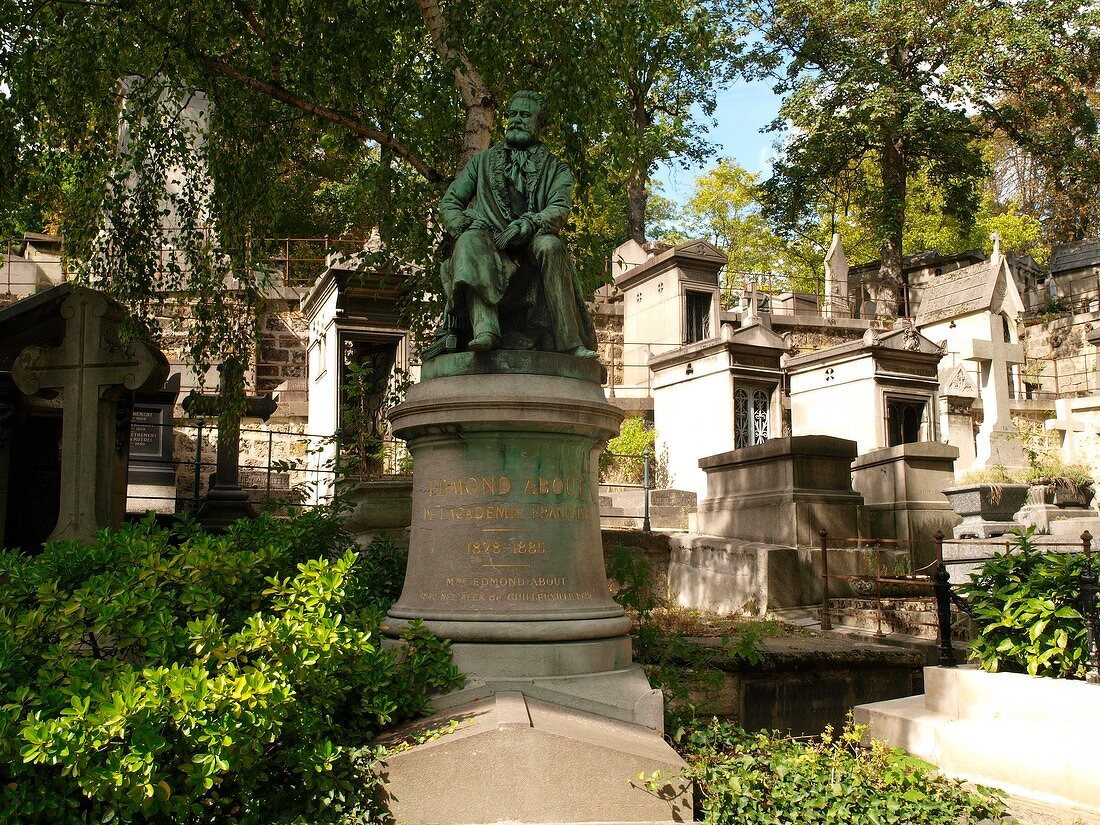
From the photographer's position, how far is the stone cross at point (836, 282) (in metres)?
34.5

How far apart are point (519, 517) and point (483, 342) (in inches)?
43.2

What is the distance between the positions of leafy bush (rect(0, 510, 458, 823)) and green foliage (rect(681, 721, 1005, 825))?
1565mm

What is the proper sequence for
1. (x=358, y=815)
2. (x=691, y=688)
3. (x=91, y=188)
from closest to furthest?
(x=358, y=815)
(x=691, y=688)
(x=91, y=188)

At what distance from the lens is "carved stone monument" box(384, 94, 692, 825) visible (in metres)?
5.27

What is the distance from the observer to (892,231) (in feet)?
108

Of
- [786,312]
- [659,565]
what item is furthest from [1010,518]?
[786,312]

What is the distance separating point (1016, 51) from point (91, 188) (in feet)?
89.5

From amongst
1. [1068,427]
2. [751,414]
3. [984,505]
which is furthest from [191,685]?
[1068,427]

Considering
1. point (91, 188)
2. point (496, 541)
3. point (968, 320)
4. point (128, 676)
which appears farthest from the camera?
point (968, 320)

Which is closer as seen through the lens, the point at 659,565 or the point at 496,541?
the point at 496,541

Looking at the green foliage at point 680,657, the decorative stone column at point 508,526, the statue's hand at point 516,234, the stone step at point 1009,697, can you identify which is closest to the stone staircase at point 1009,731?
the stone step at point 1009,697

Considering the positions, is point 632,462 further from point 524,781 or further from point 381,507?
point 524,781

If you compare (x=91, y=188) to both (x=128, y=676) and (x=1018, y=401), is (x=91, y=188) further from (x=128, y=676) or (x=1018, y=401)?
(x=1018, y=401)

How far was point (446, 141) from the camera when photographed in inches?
418
